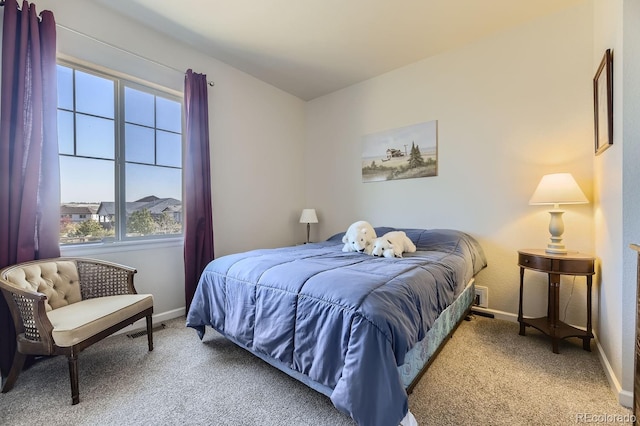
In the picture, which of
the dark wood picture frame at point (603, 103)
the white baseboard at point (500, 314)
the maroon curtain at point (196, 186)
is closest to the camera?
the dark wood picture frame at point (603, 103)

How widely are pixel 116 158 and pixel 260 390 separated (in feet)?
7.55

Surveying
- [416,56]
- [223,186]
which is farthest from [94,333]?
[416,56]

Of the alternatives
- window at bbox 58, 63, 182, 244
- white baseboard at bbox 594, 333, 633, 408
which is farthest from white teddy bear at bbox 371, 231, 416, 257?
window at bbox 58, 63, 182, 244

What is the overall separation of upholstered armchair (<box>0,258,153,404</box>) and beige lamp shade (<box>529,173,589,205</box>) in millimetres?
3172

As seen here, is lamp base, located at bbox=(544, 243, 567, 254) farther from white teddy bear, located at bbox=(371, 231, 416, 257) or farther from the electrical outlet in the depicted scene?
white teddy bear, located at bbox=(371, 231, 416, 257)

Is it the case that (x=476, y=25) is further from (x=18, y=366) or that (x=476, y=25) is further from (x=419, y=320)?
(x=18, y=366)

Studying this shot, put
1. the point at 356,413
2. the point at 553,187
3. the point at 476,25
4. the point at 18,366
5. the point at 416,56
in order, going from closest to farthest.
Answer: the point at 356,413 < the point at 18,366 < the point at 553,187 < the point at 476,25 < the point at 416,56

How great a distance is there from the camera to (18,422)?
53.1 inches

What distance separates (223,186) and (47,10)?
6.17 ft

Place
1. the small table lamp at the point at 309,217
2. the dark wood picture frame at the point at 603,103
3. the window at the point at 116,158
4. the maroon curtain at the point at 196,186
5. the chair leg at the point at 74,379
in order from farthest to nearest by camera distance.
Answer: the small table lamp at the point at 309,217
the maroon curtain at the point at 196,186
the window at the point at 116,158
the dark wood picture frame at the point at 603,103
the chair leg at the point at 74,379

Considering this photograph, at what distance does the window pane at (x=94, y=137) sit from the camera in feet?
7.44

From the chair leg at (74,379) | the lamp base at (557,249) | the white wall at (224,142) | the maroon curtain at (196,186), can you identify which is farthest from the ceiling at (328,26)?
the chair leg at (74,379)

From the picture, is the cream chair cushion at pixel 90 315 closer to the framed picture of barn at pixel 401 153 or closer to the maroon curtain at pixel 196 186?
the maroon curtain at pixel 196 186

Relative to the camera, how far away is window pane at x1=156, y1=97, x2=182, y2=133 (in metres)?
2.75
